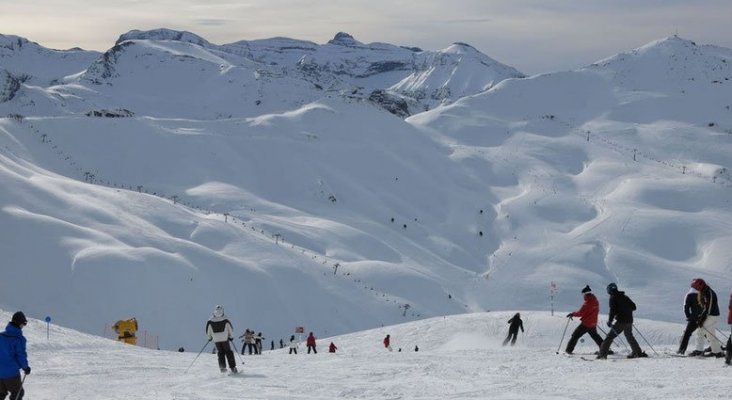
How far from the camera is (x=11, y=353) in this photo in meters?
13.0

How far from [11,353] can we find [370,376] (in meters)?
7.26

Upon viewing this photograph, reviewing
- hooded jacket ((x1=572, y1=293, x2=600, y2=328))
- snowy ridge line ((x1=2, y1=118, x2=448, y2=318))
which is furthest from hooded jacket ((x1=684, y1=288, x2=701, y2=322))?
snowy ridge line ((x1=2, y1=118, x2=448, y2=318))

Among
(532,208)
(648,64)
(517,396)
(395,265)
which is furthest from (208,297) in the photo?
(648,64)

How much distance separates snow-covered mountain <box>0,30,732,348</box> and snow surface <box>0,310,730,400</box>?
20.4 meters

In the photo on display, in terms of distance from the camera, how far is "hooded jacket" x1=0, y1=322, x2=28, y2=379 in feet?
42.5

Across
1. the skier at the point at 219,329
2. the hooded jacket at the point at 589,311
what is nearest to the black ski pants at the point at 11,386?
the skier at the point at 219,329

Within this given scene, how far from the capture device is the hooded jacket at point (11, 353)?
1297 centimetres

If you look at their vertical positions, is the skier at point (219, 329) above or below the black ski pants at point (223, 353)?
above

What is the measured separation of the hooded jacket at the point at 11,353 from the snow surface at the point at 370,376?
314 cm

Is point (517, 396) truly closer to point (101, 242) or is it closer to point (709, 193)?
point (101, 242)

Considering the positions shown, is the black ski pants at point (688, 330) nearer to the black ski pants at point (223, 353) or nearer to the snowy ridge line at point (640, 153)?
the black ski pants at point (223, 353)

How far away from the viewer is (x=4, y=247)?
47.6m

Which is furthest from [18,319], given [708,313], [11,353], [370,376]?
[708,313]

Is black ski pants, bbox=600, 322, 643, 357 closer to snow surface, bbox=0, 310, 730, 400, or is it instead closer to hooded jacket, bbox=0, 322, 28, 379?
snow surface, bbox=0, 310, 730, 400
